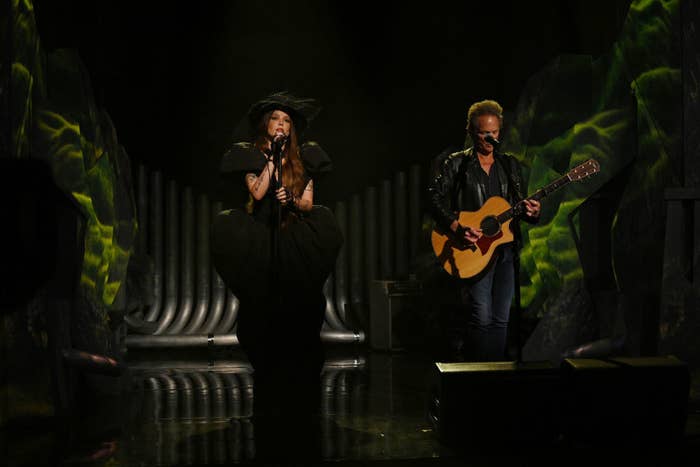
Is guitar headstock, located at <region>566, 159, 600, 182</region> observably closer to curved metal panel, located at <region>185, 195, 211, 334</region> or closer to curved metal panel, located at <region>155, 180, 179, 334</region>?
curved metal panel, located at <region>185, 195, 211, 334</region>

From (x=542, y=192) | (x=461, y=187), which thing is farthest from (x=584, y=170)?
(x=461, y=187)

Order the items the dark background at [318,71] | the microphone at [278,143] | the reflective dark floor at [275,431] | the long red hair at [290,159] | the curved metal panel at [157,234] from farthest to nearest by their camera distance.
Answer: the curved metal panel at [157,234] < the dark background at [318,71] < the long red hair at [290,159] < the microphone at [278,143] < the reflective dark floor at [275,431]

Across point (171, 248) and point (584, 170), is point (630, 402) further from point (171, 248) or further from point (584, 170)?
point (171, 248)

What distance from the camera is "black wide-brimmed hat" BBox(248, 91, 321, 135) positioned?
14.4 ft

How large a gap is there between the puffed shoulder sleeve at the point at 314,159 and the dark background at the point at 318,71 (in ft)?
9.55

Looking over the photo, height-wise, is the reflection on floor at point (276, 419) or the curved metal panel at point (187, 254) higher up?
the curved metal panel at point (187, 254)

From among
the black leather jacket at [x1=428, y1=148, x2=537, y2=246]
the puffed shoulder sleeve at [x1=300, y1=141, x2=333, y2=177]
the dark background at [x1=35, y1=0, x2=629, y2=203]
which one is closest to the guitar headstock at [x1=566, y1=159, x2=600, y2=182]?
the black leather jacket at [x1=428, y1=148, x2=537, y2=246]

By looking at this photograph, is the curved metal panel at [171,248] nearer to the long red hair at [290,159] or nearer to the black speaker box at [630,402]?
the long red hair at [290,159]

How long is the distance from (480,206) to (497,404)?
1.67 metres

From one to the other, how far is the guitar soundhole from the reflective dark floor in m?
1.07

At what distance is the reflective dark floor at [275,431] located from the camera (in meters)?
3.38

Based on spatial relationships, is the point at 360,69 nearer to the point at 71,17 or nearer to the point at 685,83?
the point at 71,17

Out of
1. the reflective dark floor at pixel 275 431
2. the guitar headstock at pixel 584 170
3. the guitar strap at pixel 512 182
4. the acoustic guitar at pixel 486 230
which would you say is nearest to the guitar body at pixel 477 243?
the acoustic guitar at pixel 486 230

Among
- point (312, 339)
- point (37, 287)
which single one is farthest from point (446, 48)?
point (37, 287)
